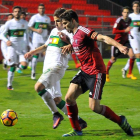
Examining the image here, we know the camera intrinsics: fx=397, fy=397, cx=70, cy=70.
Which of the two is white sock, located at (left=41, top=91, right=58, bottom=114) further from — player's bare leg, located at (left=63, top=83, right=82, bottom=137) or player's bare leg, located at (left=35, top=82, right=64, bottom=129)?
player's bare leg, located at (left=63, top=83, right=82, bottom=137)

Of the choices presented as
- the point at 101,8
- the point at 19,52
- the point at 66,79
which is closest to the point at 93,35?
the point at 19,52

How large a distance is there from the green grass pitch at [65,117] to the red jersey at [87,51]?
1.00 metres

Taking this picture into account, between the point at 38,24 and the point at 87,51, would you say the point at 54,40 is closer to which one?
the point at 87,51

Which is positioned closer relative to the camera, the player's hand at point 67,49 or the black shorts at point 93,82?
the black shorts at point 93,82

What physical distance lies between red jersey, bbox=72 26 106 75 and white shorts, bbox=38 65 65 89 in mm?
846

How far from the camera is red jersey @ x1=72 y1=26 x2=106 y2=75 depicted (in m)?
5.49

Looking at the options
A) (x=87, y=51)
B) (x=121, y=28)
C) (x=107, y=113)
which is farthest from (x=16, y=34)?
(x=107, y=113)

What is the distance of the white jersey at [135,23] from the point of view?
12409mm

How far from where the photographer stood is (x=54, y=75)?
644cm

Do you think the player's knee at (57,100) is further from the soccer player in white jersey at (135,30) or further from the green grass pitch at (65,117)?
the soccer player in white jersey at (135,30)

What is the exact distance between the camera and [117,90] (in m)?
10.5

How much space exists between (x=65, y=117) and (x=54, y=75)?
1.12m

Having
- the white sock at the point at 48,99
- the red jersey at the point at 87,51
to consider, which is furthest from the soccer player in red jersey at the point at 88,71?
the white sock at the point at 48,99

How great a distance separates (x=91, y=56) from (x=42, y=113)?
2.41 metres
